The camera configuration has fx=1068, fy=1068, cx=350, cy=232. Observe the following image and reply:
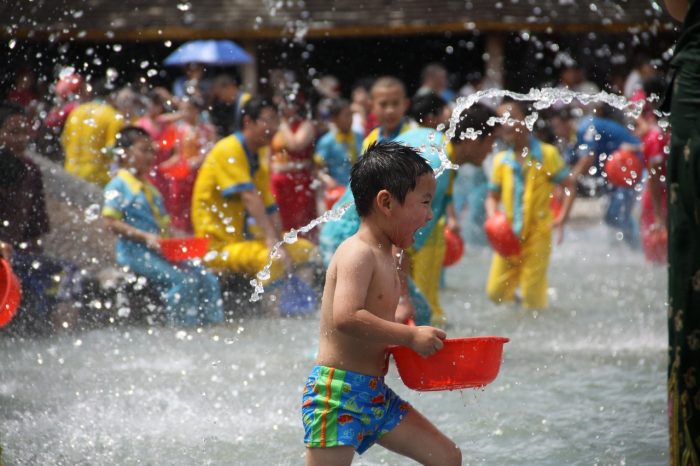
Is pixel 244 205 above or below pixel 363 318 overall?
below

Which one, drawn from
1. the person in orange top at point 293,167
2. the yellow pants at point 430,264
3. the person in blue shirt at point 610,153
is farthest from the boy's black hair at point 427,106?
the person in blue shirt at point 610,153

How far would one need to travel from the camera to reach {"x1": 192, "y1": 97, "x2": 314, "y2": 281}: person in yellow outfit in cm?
790

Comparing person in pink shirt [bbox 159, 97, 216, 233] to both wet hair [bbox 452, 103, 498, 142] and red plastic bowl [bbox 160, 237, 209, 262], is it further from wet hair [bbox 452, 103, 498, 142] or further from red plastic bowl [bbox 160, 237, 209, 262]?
wet hair [bbox 452, 103, 498, 142]

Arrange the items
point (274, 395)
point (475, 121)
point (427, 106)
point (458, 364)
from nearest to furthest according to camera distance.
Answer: point (458, 364)
point (274, 395)
point (475, 121)
point (427, 106)

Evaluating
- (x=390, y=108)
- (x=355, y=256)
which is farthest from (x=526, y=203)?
(x=355, y=256)

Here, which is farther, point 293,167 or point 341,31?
point 341,31

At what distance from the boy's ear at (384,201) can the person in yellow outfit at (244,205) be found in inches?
170

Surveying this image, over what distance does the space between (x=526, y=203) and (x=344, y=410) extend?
524cm

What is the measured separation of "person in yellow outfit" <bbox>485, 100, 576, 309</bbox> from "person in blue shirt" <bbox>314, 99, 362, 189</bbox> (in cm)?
155

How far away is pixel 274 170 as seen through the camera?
9867mm

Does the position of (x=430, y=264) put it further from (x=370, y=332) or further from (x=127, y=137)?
(x=370, y=332)

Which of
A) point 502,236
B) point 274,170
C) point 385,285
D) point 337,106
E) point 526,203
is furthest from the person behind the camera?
point 337,106

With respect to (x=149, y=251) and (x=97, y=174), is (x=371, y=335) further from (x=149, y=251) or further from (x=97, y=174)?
(x=97, y=174)

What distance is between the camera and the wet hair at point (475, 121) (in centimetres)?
594
